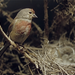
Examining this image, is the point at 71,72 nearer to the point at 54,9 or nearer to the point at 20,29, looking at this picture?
the point at 20,29

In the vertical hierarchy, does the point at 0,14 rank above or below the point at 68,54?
above

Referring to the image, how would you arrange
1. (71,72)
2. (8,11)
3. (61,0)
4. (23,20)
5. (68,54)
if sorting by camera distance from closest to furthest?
(71,72), (23,20), (61,0), (68,54), (8,11)

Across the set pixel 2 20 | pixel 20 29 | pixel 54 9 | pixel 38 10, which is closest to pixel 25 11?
pixel 20 29

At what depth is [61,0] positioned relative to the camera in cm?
229

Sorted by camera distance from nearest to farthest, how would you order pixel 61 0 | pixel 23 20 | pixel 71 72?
pixel 71 72 → pixel 23 20 → pixel 61 0

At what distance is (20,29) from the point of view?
71.4 inches

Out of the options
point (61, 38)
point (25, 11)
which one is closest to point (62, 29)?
point (61, 38)

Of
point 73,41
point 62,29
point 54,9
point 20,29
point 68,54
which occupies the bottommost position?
point 68,54

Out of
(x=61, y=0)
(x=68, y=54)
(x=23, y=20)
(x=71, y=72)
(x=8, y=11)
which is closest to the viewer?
(x=71, y=72)

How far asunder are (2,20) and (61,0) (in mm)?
1110

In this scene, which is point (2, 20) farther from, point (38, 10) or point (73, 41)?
point (73, 41)

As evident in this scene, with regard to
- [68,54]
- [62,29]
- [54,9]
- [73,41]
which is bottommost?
[68,54]

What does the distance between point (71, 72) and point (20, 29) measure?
76cm

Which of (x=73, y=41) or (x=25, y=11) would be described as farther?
(x=73, y=41)
